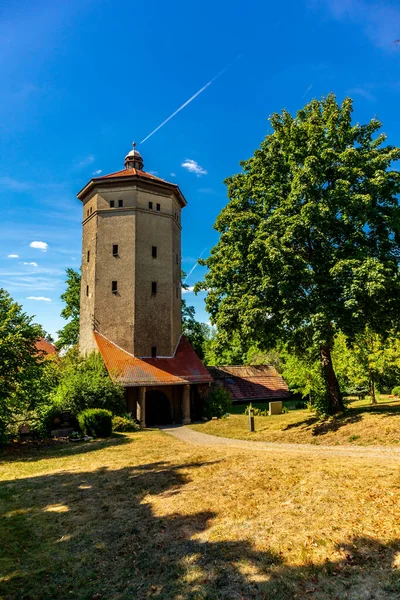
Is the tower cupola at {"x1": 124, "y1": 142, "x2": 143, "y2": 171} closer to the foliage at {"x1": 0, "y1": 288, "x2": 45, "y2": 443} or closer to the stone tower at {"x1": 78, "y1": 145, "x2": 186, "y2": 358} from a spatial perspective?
the stone tower at {"x1": 78, "y1": 145, "x2": 186, "y2": 358}

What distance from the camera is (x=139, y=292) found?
27.4 metres

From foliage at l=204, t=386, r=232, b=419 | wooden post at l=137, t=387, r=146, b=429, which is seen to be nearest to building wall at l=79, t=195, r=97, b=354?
wooden post at l=137, t=387, r=146, b=429

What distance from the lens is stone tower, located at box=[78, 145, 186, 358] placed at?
27016 millimetres

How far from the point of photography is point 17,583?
518 cm

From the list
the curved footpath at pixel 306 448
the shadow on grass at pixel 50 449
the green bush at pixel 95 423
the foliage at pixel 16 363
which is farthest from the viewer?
the green bush at pixel 95 423

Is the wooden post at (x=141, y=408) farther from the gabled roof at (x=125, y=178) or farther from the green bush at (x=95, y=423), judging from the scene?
the gabled roof at (x=125, y=178)

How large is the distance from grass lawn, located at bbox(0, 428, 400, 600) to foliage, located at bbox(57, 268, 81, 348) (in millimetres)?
25177

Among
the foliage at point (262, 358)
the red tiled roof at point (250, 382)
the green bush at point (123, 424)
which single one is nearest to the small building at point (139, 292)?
the green bush at point (123, 424)

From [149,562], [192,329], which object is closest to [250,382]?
[192,329]

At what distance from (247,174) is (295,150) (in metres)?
3.36

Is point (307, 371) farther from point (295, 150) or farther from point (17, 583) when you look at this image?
point (17, 583)

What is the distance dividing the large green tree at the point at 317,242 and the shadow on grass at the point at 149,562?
10.2 meters

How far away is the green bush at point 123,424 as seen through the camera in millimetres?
21125

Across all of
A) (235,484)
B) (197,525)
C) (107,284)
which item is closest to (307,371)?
(107,284)
